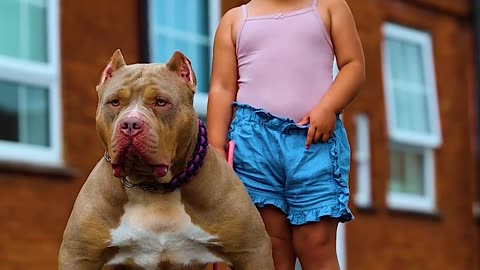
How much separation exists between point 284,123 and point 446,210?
28.4 feet

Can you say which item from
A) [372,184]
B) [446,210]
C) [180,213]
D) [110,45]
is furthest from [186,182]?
[446,210]

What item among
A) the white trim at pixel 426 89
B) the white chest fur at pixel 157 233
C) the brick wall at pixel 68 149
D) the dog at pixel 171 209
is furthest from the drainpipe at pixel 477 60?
the white chest fur at pixel 157 233

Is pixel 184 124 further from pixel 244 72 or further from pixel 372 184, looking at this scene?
pixel 372 184

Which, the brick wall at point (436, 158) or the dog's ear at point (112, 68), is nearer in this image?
the dog's ear at point (112, 68)

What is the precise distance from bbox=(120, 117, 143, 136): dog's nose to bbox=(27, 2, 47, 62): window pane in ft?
16.1

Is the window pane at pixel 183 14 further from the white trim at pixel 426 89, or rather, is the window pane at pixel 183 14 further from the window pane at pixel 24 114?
the white trim at pixel 426 89

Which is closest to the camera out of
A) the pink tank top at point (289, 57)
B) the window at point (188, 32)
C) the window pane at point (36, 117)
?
the pink tank top at point (289, 57)

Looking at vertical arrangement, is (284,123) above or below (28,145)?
above

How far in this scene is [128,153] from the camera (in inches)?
146

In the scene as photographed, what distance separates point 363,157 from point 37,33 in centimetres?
422

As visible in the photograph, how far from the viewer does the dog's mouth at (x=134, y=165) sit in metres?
3.71

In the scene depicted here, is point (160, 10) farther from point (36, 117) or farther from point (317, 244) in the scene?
point (317, 244)

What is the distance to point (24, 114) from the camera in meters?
8.45

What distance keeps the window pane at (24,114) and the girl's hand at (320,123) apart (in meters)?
4.31
